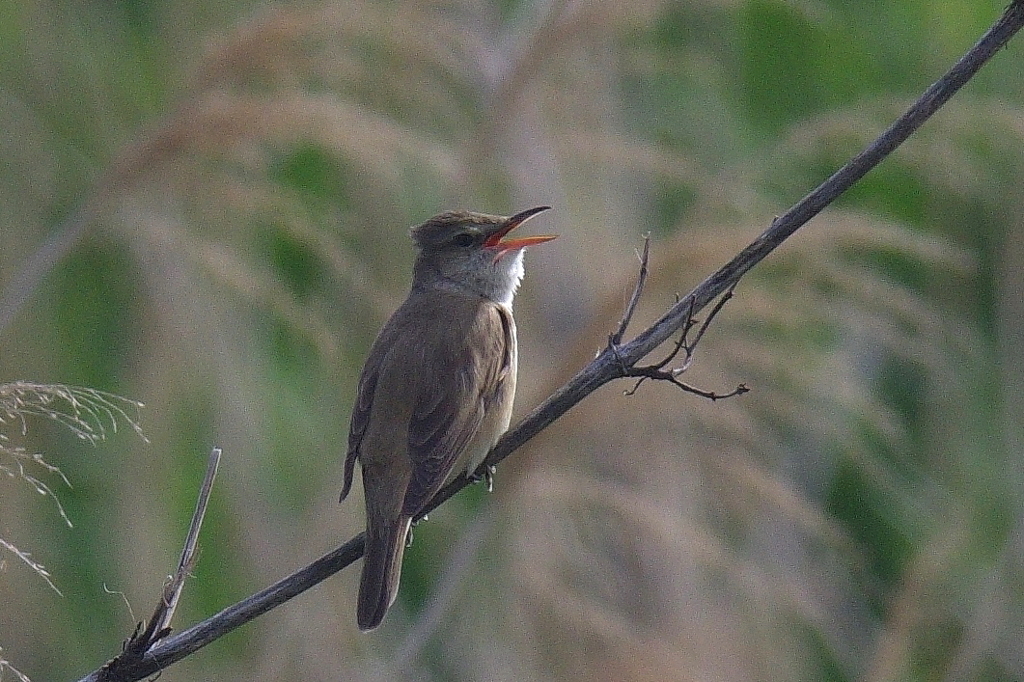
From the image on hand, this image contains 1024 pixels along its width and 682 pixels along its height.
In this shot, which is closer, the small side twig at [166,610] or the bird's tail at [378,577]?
the small side twig at [166,610]

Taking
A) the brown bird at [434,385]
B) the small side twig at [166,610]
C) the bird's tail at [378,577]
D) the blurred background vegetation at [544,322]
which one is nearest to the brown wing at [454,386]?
the brown bird at [434,385]

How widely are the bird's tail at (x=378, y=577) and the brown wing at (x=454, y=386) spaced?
10cm

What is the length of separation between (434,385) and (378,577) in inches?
29.7

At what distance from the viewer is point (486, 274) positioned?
479cm

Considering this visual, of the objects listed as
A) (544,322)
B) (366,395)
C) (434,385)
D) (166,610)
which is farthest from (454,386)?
(544,322)

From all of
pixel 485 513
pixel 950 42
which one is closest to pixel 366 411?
pixel 485 513

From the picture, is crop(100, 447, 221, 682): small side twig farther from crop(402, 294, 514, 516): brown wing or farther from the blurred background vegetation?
the blurred background vegetation

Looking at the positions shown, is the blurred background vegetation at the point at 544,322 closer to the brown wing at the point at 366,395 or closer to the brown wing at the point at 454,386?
the brown wing at the point at 454,386

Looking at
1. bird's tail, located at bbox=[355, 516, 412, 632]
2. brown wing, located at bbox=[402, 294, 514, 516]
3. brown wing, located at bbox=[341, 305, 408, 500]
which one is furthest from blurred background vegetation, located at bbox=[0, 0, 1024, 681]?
bird's tail, located at bbox=[355, 516, 412, 632]

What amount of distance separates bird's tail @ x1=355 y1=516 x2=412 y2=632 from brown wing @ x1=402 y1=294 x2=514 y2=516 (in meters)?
0.10

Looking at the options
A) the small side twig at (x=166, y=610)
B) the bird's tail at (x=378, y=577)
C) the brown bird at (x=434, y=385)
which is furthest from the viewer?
the brown bird at (x=434, y=385)

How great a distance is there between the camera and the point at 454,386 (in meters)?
4.19

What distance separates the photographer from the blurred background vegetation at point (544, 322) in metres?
4.83

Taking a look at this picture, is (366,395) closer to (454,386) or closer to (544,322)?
(454,386)
